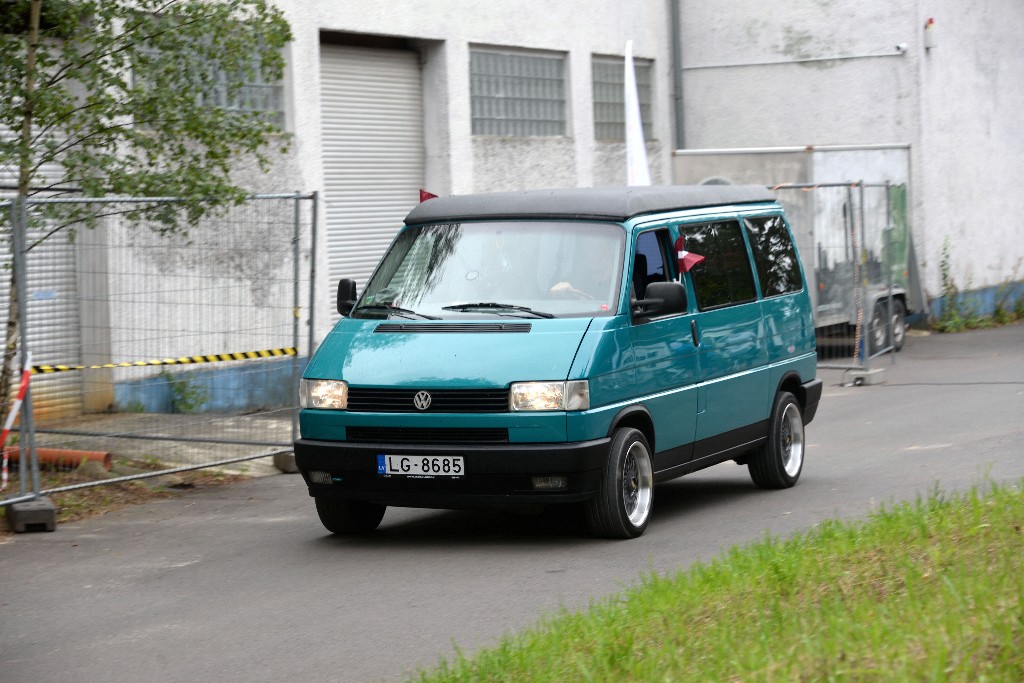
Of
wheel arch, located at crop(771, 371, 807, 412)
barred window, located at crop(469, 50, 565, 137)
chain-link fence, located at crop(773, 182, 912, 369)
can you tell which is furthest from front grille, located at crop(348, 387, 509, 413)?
barred window, located at crop(469, 50, 565, 137)

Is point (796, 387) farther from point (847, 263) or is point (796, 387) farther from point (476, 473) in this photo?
point (847, 263)

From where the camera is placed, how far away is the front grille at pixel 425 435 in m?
8.48

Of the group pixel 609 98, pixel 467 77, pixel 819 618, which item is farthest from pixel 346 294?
pixel 609 98

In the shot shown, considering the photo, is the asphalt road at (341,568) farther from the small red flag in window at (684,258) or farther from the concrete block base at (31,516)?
the small red flag in window at (684,258)

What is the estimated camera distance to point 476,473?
27.8 ft

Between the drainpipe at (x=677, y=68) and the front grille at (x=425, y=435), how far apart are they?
57.7 feet

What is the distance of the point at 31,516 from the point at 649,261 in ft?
13.8

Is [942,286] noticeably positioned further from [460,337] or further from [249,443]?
[460,337]

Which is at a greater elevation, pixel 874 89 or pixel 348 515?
pixel 874 89

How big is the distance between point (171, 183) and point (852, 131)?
16029 millimetres

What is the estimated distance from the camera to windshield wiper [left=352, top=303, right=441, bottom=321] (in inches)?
358

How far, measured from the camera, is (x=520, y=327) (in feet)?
28.5

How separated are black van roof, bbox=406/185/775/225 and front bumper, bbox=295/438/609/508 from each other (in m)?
1.55

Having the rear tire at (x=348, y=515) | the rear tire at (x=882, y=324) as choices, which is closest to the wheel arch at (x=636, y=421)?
the rear tire at (x=348, y=515)
